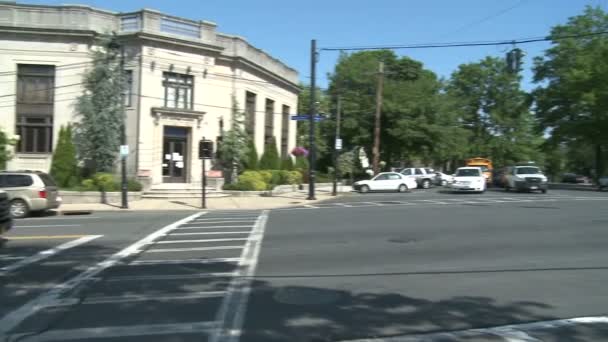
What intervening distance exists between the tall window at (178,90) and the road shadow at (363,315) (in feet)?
78.3

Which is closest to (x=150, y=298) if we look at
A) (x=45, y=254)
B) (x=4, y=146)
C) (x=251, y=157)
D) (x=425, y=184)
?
(x=45, y=254)

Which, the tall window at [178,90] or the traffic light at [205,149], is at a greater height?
the tall window at [178,90]

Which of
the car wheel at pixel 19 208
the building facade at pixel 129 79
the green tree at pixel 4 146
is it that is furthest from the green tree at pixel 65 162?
the car wheel at pixel 19 208

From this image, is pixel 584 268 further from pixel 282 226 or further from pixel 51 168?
pixel 51 168

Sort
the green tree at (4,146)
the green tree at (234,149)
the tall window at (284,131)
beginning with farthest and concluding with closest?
the tall window at (284,131), the green tree at (234,149), the green tree at (4,146)

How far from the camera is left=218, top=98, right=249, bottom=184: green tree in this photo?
1203 inches

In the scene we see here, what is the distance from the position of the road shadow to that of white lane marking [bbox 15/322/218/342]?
561mm

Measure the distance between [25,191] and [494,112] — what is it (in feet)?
209

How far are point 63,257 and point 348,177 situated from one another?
39.4 meters

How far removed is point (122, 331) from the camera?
561 centimetres

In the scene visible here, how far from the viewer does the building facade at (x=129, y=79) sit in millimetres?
27953

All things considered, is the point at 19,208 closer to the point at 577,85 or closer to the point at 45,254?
the point at 45,254

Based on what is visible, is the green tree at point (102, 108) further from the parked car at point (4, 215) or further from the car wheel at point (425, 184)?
the car wheel at point (425, 184)

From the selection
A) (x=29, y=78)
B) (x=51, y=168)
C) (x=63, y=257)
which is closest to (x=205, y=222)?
(x=63, y=257)
